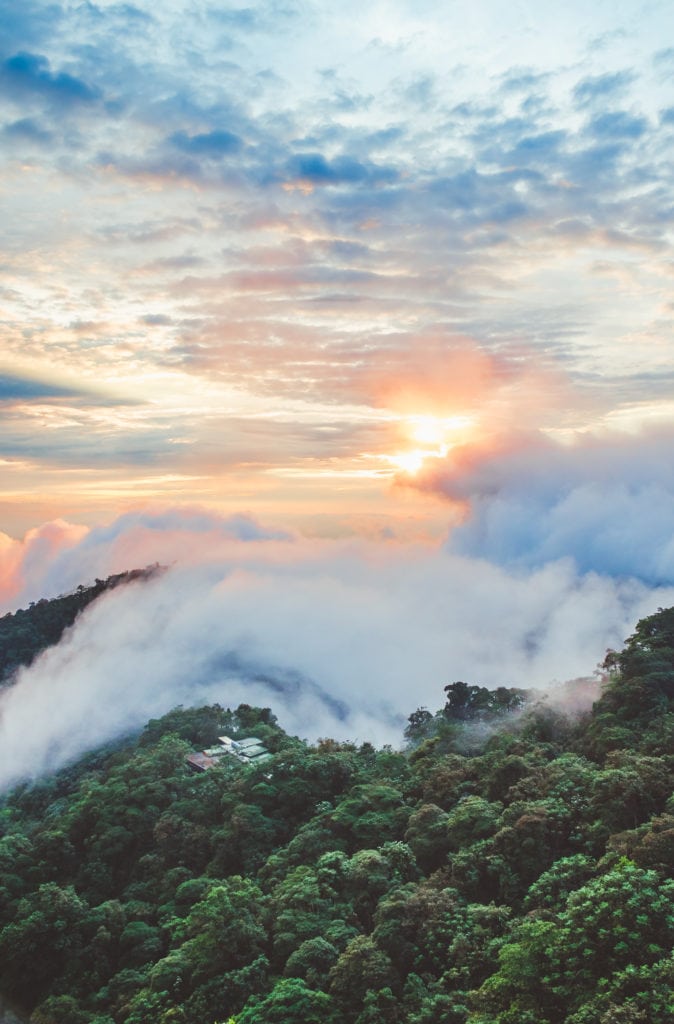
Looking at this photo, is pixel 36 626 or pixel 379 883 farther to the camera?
pixel 36 626

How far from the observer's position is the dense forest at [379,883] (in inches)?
765

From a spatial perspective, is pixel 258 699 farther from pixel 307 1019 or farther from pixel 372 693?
pixel 307 1019

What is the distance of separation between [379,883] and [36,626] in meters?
120

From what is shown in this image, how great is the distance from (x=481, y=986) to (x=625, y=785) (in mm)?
10737

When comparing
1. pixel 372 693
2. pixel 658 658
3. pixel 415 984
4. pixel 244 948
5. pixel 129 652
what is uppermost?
pixel 658 658

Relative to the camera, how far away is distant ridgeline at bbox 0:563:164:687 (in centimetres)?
12150

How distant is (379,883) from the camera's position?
2859 centimetres

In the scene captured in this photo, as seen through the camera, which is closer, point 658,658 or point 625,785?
point 625,785

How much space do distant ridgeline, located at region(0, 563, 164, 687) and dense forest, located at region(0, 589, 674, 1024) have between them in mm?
78455

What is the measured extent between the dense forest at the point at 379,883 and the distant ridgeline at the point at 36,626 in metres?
78.5

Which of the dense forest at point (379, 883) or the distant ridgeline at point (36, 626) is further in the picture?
the distant ridgeline at point (36, 626)

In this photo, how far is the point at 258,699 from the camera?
426 feet

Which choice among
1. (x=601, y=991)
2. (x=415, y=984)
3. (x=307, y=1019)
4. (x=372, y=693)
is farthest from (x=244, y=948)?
(x=372, y=693)

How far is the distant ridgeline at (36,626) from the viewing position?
122 m
